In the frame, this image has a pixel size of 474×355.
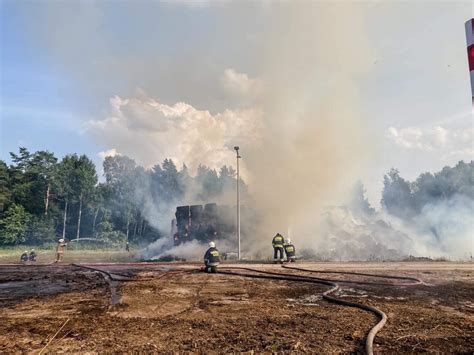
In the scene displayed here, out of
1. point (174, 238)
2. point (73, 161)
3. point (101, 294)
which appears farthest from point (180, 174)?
point (101, 294)

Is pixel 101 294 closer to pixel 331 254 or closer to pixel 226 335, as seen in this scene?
pixel 226 335

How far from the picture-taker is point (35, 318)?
6.63m

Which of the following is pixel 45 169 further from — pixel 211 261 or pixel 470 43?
pixel 470 43

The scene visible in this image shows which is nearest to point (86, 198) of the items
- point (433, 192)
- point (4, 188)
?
point (4, 188)

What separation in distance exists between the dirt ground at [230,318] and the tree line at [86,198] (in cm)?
3965

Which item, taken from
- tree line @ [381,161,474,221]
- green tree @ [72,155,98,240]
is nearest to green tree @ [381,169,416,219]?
tree line @ [381,161,474,221]

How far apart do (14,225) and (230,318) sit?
50167mm

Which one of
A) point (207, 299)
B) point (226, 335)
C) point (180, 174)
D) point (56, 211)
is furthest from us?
point (180, 174)

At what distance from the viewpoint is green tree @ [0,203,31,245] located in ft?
145

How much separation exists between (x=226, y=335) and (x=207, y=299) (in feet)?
10.3

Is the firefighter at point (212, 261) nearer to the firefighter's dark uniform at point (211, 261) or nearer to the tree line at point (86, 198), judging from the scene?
the firefighter's dark uniform at point (211, 261)

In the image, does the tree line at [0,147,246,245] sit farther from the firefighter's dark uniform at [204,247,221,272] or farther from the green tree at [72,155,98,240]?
the firefighter's dark uniform at [204,247,221,272]

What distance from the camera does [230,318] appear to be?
20.8 feet

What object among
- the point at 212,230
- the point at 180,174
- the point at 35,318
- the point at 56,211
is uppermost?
the point at 180,174
